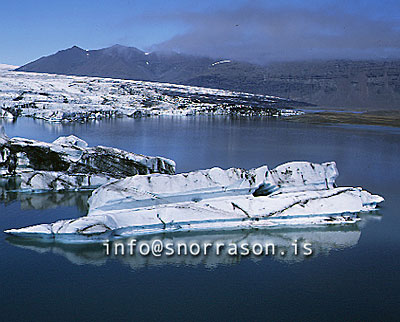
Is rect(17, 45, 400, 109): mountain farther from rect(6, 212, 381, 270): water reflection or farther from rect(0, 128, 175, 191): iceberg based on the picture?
rect(6, 212, 381, 270): water reflection

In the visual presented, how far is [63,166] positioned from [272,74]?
11534 cm

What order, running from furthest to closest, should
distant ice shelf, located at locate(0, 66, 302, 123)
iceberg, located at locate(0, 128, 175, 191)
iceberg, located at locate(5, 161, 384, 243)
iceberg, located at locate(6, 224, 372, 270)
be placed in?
distant ice shelf, located at locate(0, 66, 302, 123) < iceberg, located at locate(0, 128, 175, 191) < iceberg, located at locate(5, 161, 384, 243) < iceberg, located at locate(6, 224, 372, 270)

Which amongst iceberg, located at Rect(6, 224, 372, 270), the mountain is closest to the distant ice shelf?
iceberg, located at Rect(6, 224, 372, 270)

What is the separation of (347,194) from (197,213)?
157 inches

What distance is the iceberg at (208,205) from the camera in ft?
26.6

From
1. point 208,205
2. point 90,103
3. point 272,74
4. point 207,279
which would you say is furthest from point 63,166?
point 272,74

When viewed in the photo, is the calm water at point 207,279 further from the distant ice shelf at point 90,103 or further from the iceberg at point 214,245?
the distant ice shelf at point 90,103

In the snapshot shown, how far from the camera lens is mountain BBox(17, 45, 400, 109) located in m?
99.1

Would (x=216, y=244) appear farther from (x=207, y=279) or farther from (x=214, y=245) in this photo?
(x=207, y=279)

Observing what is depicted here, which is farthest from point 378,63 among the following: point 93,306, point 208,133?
point 93,306

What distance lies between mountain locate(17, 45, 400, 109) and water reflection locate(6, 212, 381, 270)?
3298 inches

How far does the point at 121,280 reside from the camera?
21.3ft

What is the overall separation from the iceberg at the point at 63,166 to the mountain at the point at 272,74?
270ft

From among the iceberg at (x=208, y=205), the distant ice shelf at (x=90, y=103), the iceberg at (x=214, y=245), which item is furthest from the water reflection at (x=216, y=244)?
the distant ice shelf at (x=90, y=103)
